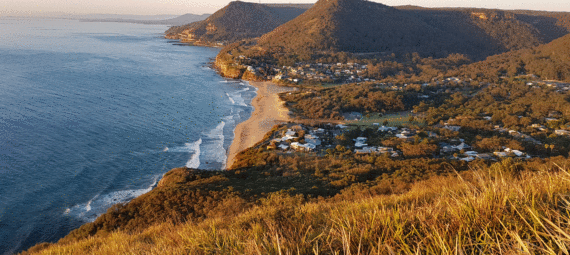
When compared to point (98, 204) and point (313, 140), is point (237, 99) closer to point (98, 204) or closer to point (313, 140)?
point (313, 140)

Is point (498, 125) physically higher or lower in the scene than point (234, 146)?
higher

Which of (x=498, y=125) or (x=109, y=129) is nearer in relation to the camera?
(x=498, y=125)

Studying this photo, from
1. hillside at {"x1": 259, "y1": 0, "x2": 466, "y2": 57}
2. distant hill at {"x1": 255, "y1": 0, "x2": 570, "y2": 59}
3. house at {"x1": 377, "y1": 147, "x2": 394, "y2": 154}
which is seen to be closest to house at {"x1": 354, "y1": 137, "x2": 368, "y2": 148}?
house at {"x1": 377, "y1": 147, "x2": 394, "y2": 154}

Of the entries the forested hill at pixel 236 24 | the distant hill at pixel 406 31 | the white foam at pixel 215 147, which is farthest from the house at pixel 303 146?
the forested hill at pixel 236 24

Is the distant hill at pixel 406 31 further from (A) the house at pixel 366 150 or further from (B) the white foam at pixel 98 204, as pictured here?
(B) the white foam at pixel 98 204

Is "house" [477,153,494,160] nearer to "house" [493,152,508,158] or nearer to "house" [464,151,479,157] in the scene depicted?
"house" [464,151,479,157]

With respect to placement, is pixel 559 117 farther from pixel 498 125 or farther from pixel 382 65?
pixel 382 65

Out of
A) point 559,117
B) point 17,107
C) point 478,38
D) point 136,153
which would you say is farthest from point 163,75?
point 478,38
